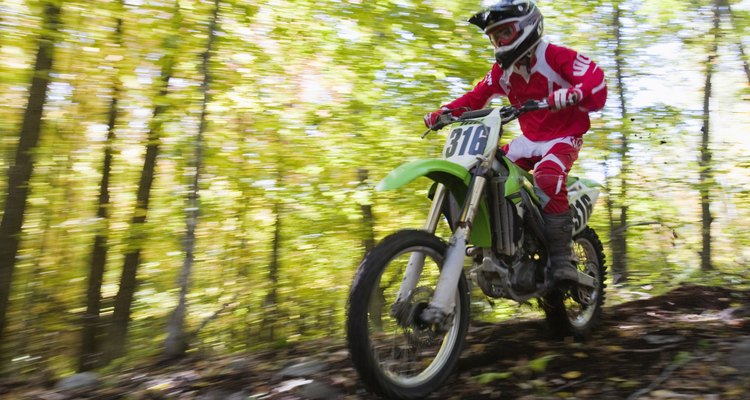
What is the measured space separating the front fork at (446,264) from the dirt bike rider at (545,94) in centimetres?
69

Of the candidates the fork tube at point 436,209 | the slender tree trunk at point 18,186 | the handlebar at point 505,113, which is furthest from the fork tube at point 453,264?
the slender tree trunk at point 18,186

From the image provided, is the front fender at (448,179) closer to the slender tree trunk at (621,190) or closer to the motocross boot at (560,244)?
the motocross boot at (560,244)

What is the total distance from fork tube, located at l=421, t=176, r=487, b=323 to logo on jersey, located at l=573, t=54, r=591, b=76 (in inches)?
38.3

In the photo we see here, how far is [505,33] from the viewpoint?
Result: 128 inches

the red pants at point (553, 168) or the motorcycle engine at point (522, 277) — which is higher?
the red pants at point (553, 168)

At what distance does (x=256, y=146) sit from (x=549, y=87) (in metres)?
4.13

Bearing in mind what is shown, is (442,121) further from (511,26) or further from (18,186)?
(18,186)

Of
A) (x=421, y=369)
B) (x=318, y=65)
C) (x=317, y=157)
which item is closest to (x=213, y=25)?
(x=318, y=65)

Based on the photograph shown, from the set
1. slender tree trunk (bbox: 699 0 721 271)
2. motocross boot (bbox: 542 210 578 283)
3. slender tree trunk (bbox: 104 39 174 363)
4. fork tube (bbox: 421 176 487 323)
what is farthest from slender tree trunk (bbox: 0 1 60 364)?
slender tree trunk (bbox: 699 0 721 271)

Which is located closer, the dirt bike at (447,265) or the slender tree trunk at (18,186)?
the dirt bike at (447,265)

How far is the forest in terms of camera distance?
578 centimetres

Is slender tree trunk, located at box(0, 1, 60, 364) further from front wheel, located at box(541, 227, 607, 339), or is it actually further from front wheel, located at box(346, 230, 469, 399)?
front wheel, located at box(541, 227, 607, 339)

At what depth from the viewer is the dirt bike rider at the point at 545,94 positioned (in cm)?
319

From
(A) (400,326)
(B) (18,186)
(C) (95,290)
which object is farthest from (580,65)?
(C) (95,290)
